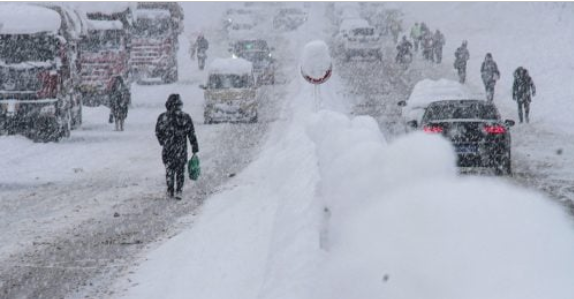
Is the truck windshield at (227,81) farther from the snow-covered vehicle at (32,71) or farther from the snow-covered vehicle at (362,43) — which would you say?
the snow-covered vehicle at (362,43)

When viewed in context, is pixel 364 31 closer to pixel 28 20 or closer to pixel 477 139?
pixel 28 20

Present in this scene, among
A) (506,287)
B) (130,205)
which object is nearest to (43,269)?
(130,205)

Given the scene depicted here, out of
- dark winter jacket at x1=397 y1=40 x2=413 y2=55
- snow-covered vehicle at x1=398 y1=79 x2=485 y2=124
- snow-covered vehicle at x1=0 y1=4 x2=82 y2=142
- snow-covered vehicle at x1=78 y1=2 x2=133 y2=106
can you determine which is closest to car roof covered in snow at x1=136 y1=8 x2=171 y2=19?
snow-covered vehicle at x1=78 y1=2 x2=133 y2=106

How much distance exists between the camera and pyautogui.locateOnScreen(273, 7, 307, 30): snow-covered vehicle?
7829 cm

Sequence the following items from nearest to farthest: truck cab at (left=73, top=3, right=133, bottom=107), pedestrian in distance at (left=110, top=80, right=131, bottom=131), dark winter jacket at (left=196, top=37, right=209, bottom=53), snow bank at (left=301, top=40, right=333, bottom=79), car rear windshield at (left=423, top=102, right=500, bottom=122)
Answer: car rear windshield at (left=423, top=102, right=500, bottom=122) < snow bank at (left=301, top=40, right=333, bottom=79) < pedestrian in distance at (left=110, top=80, right=131, bottom=131) < truck cab at (left=73, top=3, right=133, bottom=107) < dark winter jacket at (left=196, top=37, right=209, bottom=53)

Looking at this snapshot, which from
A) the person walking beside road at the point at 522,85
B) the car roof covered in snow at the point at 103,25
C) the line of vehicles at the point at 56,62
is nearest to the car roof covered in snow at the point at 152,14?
the line of vehicles at the point at 56,62

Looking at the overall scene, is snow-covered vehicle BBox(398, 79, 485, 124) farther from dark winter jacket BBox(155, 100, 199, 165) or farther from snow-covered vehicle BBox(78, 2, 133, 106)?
dark winter jacket BBox(155, 100, 199, 165)

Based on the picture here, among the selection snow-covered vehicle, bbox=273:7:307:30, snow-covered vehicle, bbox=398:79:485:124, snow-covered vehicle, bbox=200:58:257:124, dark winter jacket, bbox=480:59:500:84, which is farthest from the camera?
snow-covered vehicle, bbox=273:7:307:30

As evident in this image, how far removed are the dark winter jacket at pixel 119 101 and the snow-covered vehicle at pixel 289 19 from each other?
165 feet

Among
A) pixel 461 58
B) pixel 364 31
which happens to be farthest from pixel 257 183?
pixel 364 31

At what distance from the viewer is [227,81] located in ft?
102

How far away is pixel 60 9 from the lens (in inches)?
1021

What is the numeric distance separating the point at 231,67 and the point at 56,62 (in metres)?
8.29

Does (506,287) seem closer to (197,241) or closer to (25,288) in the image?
(25,288)
